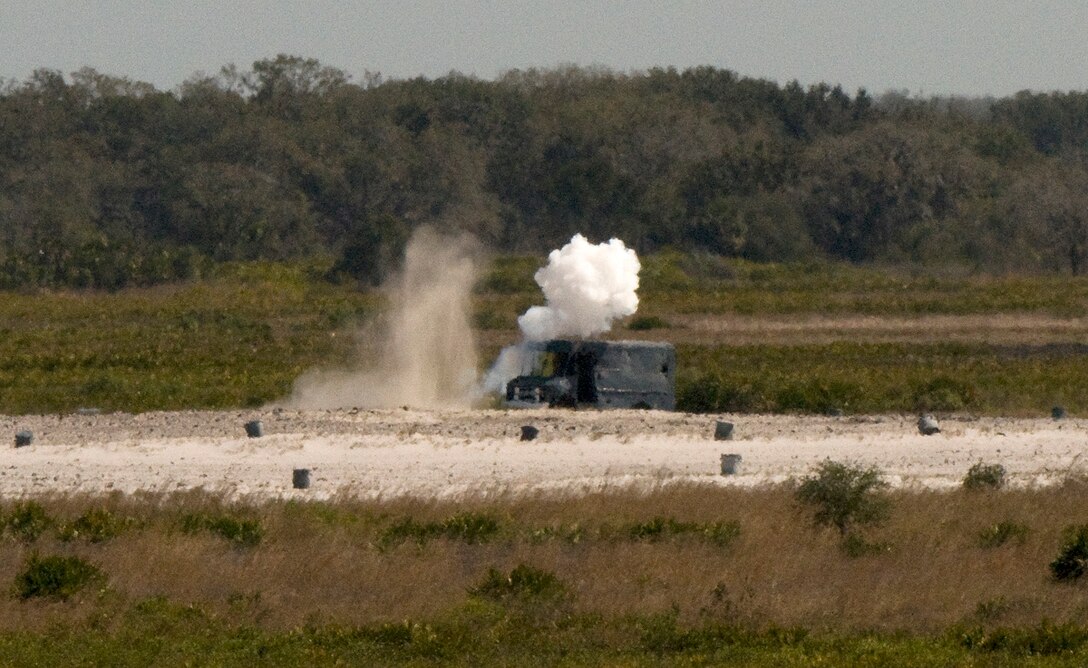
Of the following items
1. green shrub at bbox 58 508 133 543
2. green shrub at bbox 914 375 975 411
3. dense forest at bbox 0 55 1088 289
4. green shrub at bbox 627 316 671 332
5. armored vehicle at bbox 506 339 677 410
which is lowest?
green shrub at bbox 58 508 133 543

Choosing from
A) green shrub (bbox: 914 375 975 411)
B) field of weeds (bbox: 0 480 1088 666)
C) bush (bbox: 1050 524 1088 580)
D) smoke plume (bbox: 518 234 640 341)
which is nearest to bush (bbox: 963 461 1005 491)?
field of weeds (bbox: 0 480 1088 666)

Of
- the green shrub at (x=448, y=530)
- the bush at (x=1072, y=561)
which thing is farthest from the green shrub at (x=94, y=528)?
the bush at (x=1072, y=561)

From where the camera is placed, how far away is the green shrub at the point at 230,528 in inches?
695

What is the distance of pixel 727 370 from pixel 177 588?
25.9 m

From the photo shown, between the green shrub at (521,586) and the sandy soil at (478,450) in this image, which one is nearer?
the green shrub at (521,586)

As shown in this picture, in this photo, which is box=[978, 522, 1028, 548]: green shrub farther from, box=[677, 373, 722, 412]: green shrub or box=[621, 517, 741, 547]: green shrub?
box=[677, 373, 722, 412]: green shrub

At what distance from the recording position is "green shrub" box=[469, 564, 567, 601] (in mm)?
15141

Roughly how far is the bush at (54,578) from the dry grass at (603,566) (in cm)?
16

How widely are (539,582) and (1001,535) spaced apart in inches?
214

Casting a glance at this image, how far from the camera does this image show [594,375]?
32438 mm

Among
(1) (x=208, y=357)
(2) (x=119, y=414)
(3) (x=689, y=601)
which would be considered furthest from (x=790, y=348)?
(3) (x=689, y=601)

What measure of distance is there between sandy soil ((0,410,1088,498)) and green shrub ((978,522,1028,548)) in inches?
204

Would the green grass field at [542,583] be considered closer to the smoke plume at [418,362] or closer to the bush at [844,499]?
the bush at [844,499]

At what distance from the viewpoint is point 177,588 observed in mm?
15625
